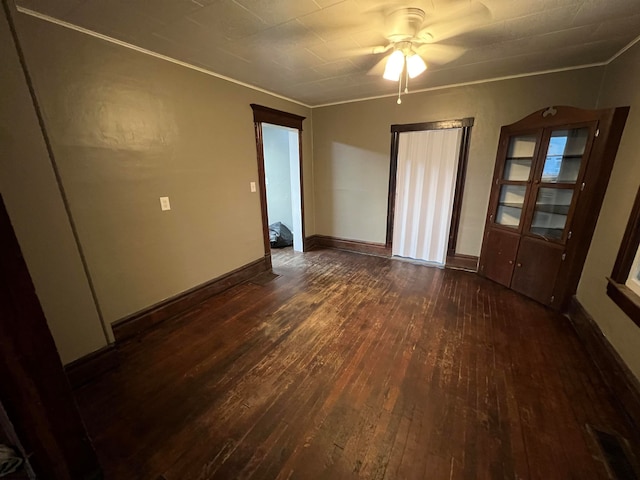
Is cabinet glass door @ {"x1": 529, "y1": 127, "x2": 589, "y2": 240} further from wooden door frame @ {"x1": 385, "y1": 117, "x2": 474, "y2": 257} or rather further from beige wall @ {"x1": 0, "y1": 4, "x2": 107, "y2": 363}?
beige wall @ {"x1": 0, "y1": 4, "x2": 107, "y2": 363}

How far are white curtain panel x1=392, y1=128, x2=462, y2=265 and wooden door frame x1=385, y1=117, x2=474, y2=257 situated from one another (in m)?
0.05

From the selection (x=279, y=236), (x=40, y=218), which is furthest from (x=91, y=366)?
(x=279, y=236)

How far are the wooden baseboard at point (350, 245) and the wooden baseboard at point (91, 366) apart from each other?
131 inches

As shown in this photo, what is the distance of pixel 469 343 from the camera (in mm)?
2211

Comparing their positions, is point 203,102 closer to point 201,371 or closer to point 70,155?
point 70,155

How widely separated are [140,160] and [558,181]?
4.12 meters

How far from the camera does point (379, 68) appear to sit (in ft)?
8.59

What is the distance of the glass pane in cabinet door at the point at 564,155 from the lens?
2.53 m

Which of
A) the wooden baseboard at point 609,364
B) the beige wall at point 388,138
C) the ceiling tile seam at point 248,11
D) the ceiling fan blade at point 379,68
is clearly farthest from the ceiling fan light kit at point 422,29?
the wooden baseboard at point 609,364

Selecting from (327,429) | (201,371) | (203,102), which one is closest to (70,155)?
(203,102)

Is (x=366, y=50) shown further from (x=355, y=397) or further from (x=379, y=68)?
(x=355, y=397)

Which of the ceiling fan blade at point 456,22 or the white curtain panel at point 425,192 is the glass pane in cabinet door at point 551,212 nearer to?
the white curtain panel at point 425,192

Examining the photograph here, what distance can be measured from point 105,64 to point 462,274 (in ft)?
14.6

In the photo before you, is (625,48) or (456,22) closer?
(456,22)
